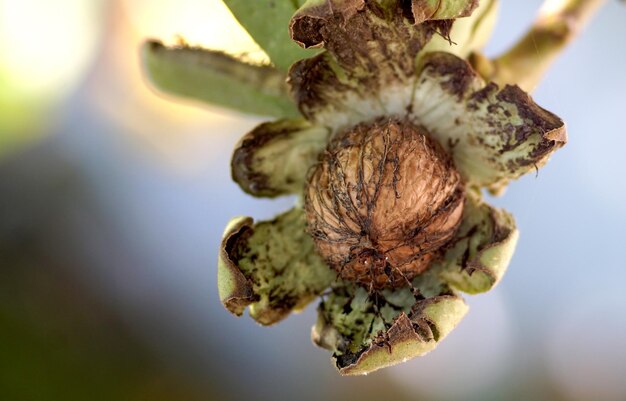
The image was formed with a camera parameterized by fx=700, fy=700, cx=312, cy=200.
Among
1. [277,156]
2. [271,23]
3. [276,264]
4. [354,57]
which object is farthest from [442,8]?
[276,264]

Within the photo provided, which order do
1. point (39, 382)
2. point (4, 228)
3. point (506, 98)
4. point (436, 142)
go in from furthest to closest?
point (4, 228), point (39, 382), point (436, 142), point (506, 98)

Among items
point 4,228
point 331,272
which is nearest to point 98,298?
point 4,228

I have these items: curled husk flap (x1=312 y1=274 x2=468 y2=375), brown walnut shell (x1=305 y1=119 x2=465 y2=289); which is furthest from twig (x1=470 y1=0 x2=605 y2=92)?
curled husk flap (x1=312 y1=274 x2=468 y2=375)

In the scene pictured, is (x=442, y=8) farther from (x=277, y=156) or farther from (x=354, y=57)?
(x=277, y=156)

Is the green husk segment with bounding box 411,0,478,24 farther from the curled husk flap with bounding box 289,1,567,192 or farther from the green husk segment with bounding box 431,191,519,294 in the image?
the green husk segment with bounding box 431,191,519,294

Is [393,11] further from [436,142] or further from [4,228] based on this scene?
[4,228]

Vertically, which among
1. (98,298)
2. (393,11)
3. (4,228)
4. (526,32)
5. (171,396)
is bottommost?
(171,396)

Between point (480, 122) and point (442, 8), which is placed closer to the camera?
point (442, 8)
